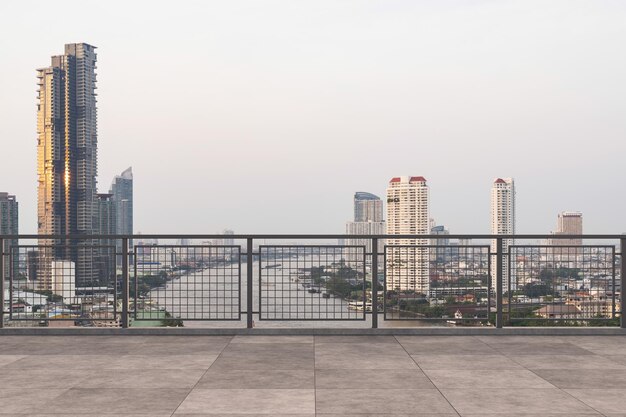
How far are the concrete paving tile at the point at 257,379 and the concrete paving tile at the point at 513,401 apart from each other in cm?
128

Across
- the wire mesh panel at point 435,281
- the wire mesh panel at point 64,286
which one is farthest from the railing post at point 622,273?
the wire mesh panel at point 64,286

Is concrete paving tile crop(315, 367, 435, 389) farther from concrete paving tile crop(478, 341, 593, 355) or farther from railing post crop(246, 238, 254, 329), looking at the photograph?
railing post crop(246, 238, 254, 329)

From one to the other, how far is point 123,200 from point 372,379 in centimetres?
17166

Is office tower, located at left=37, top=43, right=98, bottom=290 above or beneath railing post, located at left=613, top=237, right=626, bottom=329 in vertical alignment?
above

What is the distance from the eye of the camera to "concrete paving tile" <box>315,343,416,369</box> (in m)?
6.88

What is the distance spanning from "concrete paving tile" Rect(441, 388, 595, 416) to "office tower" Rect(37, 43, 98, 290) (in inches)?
4703

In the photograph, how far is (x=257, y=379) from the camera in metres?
6.17

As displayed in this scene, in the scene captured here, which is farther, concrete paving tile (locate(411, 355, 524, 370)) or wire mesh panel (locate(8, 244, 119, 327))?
wire mesh panel (locate(8, 244, 119, 327))

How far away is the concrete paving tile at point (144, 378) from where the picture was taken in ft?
19.4

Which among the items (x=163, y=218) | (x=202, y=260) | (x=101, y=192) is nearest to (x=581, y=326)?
(x=202, y=260)

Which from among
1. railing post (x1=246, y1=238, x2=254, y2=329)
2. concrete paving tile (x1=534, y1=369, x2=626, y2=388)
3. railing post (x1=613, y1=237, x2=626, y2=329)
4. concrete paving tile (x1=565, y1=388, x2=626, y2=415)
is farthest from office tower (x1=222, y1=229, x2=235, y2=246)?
railing post (x1=613, y1=237, x2=626, y2=329)

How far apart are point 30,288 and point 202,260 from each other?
251cm

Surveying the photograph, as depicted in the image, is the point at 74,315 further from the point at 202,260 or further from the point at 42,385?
the point at 42,385

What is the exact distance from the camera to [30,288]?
9.53 metres
